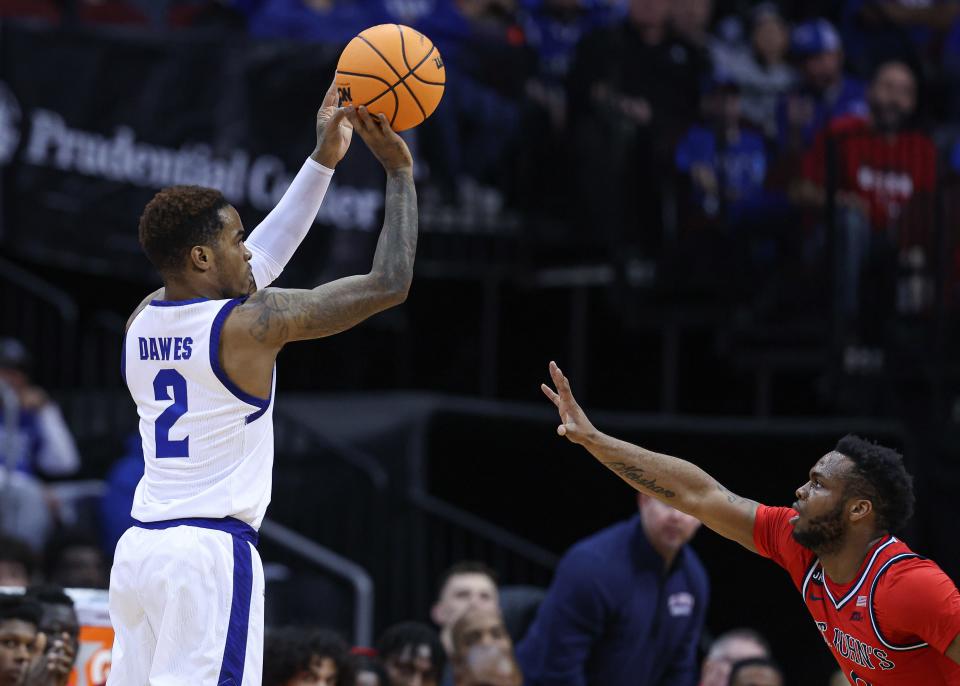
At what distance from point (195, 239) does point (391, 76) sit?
926 millimetres

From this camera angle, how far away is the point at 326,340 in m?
13.4

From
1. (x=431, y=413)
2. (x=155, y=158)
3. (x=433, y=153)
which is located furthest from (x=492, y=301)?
(x=155, y=158)

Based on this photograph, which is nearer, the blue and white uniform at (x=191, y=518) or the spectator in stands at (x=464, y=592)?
the blue and white uniform at (x=191, y=518)

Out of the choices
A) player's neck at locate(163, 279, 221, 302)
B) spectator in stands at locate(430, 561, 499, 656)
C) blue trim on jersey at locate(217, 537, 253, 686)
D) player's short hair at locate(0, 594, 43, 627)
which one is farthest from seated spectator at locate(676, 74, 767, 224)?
blue trim on jersey at locate(217, 537, 253, 686)

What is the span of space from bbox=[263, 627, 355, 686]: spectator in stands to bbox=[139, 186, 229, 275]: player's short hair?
90.1 inches

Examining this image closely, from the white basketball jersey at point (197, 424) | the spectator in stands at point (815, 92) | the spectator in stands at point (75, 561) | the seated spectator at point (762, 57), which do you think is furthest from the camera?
the seated spectator at point (762, 57)

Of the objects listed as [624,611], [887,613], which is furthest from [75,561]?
[887,613]

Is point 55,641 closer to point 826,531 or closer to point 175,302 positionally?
point 175,302

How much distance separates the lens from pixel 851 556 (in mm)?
5641

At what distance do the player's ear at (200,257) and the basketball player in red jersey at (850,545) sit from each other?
1.19 m

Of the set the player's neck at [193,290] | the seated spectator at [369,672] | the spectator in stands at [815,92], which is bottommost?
the seated spectator at [369,672]

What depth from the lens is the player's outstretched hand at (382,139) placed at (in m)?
5.44

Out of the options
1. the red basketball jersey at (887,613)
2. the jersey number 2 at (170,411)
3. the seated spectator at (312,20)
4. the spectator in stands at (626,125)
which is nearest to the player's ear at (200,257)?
the jersey number 2 at (170,411)

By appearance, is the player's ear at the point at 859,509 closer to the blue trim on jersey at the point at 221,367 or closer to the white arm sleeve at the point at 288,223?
the blue trim on jersey at the point at 221,367
